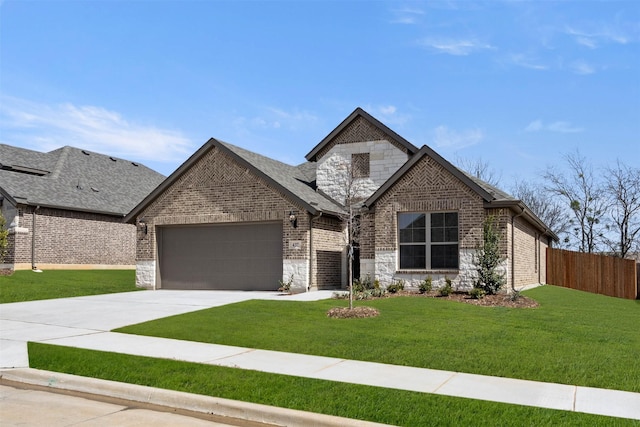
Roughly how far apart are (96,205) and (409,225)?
2023cm

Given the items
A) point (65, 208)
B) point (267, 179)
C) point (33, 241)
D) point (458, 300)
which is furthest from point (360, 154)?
point (33, 241)

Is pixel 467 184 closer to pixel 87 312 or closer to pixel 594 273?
pixel 594 273

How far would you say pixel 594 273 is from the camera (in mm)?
27188

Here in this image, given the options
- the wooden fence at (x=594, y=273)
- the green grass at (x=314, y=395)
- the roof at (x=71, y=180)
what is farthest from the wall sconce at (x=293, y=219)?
the roof at (x=71, y=180)

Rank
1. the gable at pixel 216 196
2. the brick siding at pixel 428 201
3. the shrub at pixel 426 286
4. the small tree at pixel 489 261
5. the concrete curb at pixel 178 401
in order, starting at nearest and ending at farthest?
the concrete curb at pixel 178 401 < the small tree at pixel 489 261 < the brick siding at pixel 428 201 < the shrub at pixel 426 286 < the gable at pixel 216 196

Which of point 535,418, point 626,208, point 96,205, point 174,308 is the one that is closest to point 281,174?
point 174,308

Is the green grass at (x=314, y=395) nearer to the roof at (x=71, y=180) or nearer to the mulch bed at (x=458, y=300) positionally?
the mulch bed at (x=458, y=300)

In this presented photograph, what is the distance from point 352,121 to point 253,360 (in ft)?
58.2

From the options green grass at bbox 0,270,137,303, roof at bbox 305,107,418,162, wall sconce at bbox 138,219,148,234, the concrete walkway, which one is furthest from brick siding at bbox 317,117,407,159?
the concrete walkway

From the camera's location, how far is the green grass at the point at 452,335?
9.22 metres

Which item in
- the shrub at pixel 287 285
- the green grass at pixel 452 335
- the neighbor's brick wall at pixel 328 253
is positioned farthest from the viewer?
the neighbor's brick wall at pixel 328 253

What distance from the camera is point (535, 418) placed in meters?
6.60

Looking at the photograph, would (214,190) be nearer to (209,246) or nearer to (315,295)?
(209,246)

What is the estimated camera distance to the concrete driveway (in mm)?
12062
